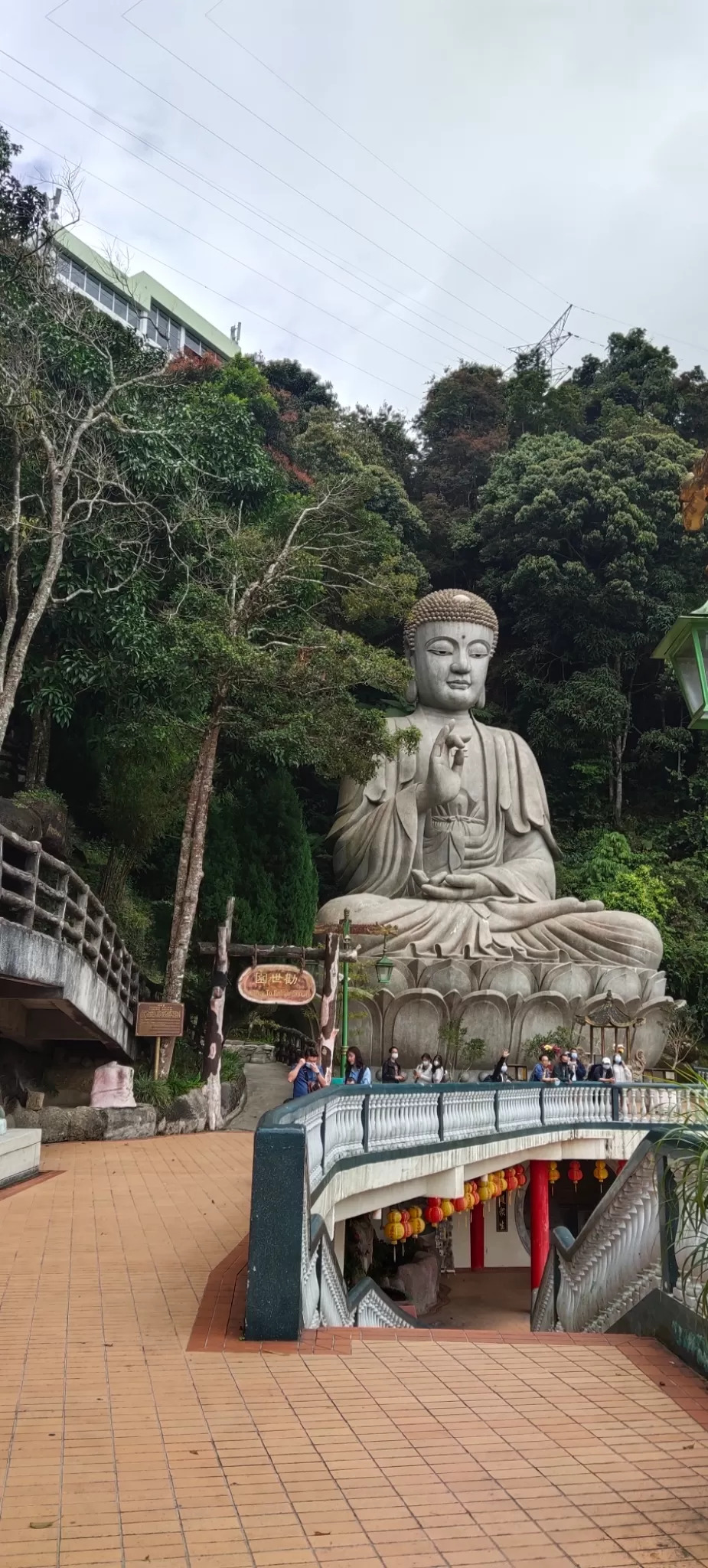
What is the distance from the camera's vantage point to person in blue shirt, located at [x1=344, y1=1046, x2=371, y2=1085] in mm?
11500

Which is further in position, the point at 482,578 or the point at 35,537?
the point at 482,578

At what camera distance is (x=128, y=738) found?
44.5 ft

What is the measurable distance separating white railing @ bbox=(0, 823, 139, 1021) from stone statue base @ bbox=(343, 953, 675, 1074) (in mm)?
3584

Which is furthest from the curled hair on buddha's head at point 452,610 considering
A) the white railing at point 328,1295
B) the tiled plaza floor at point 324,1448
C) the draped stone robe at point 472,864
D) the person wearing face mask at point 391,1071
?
the tiled plaza floor at point 324,1448

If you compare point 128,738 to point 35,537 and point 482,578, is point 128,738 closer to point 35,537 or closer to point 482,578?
point 35,537

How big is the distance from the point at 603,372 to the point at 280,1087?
79.2 ft

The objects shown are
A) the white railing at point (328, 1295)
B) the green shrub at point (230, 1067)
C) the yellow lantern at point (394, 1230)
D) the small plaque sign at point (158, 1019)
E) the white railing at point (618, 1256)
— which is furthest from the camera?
the green shrub at point (230, 1067)

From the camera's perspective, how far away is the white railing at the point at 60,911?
866cm

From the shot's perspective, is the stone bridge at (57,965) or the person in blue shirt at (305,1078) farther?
the stone bridge at (57,965)

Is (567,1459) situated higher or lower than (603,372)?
lower

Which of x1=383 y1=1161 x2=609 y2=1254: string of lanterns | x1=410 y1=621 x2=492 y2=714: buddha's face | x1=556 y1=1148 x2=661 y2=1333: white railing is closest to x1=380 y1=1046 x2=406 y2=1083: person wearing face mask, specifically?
x1=383 y1=1161 x2=609 y2=1254: string of lanterns

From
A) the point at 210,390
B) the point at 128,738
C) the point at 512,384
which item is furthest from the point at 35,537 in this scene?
the point at 512,384

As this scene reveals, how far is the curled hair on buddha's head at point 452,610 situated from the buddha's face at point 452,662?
9 cm

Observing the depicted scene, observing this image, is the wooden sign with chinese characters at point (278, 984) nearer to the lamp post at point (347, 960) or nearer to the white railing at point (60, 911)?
the lamp post at point (347, 960)
